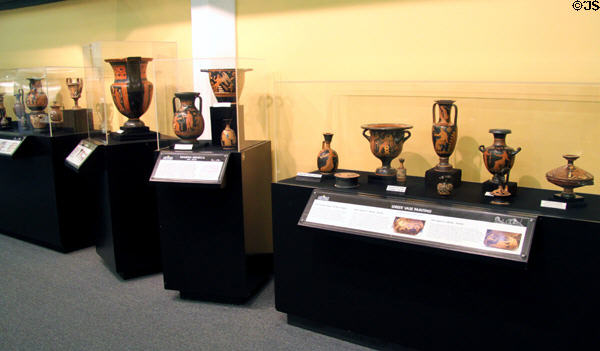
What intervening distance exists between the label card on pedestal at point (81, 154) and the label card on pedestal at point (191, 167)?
698mm

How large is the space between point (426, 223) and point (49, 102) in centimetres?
308

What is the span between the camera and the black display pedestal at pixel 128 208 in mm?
2980

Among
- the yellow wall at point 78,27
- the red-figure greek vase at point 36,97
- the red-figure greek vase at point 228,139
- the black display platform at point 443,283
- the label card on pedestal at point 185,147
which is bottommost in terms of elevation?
the black display platform at point 443,283

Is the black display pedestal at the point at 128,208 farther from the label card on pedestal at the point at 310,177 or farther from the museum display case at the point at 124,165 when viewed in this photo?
the label card on pedestal at the point at 310,177

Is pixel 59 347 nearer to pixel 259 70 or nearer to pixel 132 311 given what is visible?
pixel 132 311

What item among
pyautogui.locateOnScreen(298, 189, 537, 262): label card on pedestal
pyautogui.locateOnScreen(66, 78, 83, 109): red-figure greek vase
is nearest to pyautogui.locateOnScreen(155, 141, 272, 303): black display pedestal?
pyautogui.locateOnScreen(298, 189, 537, 262): label card on pedestal

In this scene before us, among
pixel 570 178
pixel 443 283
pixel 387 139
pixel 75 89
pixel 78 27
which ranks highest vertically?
pixel 78 27

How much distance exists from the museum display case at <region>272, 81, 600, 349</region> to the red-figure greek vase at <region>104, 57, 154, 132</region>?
1.27m

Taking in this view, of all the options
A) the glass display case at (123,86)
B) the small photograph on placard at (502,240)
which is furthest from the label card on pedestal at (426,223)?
the glass display case at (123,86)

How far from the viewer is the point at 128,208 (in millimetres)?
3047

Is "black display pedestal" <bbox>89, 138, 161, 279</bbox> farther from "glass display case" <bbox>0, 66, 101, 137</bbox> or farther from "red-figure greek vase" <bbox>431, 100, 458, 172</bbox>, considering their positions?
"red-figure greek vase" <bbox>431, 100, 458, 172</bbox>

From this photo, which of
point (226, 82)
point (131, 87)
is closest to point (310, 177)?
point (226, 82)

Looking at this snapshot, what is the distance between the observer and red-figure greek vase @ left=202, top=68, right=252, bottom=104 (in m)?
2.66

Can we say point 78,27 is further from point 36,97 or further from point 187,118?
point 187,118
